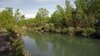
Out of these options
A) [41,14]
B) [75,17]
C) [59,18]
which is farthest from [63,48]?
[41,14]

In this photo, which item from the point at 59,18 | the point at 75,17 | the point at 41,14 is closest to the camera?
the point at 75,17

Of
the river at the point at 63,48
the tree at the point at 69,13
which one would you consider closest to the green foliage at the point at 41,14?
the tree at the point at 69,13

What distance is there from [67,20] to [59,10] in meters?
9.51

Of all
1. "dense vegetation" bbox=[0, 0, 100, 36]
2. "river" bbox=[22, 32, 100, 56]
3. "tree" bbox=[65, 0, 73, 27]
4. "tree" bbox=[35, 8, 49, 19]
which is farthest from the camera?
"tree" bbox=[35, 8, 49, 19]

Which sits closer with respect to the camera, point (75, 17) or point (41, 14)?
point (75, 17)

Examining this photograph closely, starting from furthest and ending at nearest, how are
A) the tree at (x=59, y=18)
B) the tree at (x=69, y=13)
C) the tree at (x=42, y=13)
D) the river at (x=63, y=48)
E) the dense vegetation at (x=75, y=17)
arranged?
the tree at (x=42, y=13) → the tree at (x=59, y=18) → the tree at (x=69, y=13) → the dense vegetation at (x=75, y=17) → the river at (x=63, y=48)

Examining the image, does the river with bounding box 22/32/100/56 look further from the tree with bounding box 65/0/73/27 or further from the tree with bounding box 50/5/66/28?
the tree with bounding box 50/5/66/28

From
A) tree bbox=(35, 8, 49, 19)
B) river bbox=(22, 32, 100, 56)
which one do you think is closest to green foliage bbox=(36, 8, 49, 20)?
tree bbox=(35, 8, 49, 19)

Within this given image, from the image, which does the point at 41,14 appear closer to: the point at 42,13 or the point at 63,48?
the point at 42,13

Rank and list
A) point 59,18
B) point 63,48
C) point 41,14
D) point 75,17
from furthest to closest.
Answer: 1. point 41,14
2. point 59,18
3. point 75,17
4. point 63,48

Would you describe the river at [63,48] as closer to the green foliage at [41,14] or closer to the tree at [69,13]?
the tree at [69,13]

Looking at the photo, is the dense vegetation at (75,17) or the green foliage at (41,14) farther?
the green foliage at (41,14)

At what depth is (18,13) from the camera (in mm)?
78688

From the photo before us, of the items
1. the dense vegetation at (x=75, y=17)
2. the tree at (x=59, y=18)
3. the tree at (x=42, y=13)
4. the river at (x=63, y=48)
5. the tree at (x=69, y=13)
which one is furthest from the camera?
the tree at (x=42, y=13)
